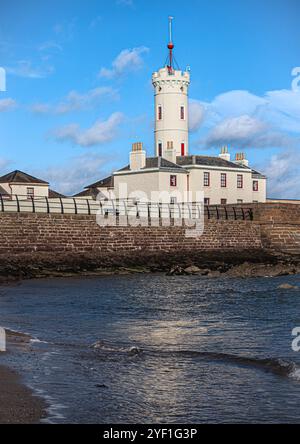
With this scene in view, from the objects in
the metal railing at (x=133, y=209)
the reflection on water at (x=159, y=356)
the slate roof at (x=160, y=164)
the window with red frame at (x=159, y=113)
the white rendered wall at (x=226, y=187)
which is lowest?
the reflection on water at (x=159, y=356)

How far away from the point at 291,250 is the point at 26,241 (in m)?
16.5

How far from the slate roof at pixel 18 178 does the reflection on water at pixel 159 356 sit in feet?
89.5

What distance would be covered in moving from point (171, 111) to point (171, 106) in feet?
1.13

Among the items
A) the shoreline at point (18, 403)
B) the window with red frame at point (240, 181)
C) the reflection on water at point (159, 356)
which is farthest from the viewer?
the window with red frame at point (240, 181)

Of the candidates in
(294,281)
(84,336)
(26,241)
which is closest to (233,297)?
(294,281)

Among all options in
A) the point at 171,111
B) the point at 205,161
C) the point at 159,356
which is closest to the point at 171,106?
the point at 171,111

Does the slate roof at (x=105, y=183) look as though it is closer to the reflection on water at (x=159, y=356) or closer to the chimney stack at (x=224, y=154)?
the chimney stack at (x=224, y=154)

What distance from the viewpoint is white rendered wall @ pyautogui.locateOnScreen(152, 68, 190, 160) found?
156ft

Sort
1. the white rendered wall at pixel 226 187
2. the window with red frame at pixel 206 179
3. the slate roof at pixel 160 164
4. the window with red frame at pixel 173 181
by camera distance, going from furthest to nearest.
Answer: the window with red frame at pixel 206 179 → the white rendered wall at pixel 226 187 → the window with red frame at pixel 173 181 → the slate roof at pixel 160 164

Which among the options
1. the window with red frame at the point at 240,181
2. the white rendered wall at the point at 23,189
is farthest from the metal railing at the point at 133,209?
the white rendered wall at the point at 23,189

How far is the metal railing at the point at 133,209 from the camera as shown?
3106cm

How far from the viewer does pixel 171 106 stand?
47.9 meters

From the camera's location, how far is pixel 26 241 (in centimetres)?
2739

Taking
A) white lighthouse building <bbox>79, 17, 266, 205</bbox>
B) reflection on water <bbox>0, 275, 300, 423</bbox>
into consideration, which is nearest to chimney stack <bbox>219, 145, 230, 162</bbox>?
white lighthouse building <bbox>79, 17, 266, 205</bbox>
